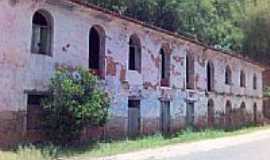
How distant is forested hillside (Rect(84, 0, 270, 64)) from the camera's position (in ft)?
136

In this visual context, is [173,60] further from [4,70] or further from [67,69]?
[4,70]

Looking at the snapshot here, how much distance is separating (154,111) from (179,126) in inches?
123

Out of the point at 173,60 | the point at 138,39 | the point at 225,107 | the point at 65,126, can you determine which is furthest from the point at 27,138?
the point at 225,107

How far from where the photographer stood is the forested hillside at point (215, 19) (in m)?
41.3

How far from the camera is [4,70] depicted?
1808cm

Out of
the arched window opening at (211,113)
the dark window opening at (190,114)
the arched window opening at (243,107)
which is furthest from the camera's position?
the arched window opening at (243,107)

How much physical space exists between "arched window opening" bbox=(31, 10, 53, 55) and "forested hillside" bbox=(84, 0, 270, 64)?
17.7 metres

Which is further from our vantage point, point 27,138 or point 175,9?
point 175,9

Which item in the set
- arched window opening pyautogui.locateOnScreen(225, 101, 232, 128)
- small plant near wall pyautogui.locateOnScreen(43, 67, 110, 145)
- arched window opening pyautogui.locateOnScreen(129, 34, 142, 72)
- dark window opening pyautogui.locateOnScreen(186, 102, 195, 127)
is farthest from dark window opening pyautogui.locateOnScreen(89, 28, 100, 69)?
arched window opening pyautogui.locateOnScreen(225, 101, 232, 128)

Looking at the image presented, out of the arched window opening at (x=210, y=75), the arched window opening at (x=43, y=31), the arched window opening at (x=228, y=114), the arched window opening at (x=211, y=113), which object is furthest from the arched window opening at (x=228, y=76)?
the arched window opening at (x=43, y=31)

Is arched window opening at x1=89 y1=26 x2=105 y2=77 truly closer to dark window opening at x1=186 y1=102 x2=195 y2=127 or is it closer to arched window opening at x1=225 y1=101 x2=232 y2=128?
dark window opening at x1=186 y1=102 x2=195 y2=127

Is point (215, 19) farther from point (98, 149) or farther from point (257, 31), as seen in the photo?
point (98, 149)

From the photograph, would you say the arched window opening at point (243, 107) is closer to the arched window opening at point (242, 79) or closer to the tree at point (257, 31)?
the arched window opening at point (242, 79)

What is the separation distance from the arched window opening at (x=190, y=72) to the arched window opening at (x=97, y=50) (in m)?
9.78
